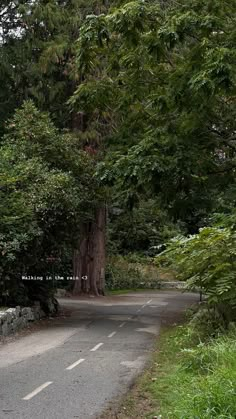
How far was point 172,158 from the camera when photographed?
53.6 ft

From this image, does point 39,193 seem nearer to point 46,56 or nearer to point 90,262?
point 46,56

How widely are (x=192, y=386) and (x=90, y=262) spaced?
24634 mm

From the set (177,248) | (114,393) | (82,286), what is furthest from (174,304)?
(114,393)

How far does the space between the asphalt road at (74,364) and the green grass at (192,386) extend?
423 millimetres

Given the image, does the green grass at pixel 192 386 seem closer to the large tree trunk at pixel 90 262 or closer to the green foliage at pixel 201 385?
the green foliage at pixel 201 385

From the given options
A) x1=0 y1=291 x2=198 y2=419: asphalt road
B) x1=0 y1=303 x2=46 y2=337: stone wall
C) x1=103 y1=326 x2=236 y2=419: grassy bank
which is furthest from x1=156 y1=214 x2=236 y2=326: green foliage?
x1=0 y1=303 x2=46 y2=337: stone wall

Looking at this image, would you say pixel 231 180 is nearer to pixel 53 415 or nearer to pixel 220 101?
pixel 220 101

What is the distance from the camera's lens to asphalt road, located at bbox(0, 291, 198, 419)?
8.09m

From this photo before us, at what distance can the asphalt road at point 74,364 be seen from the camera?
8.09 metres

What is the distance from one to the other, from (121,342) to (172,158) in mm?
5311

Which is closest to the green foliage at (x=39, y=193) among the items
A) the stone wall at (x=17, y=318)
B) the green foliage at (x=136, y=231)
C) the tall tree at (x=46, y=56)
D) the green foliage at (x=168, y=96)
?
the stone wall at (x=17, y=318)

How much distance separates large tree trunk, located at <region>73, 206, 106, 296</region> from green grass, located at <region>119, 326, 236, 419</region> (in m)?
19.7

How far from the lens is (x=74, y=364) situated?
11.4 m

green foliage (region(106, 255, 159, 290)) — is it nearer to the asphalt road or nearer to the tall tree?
the tall tree
